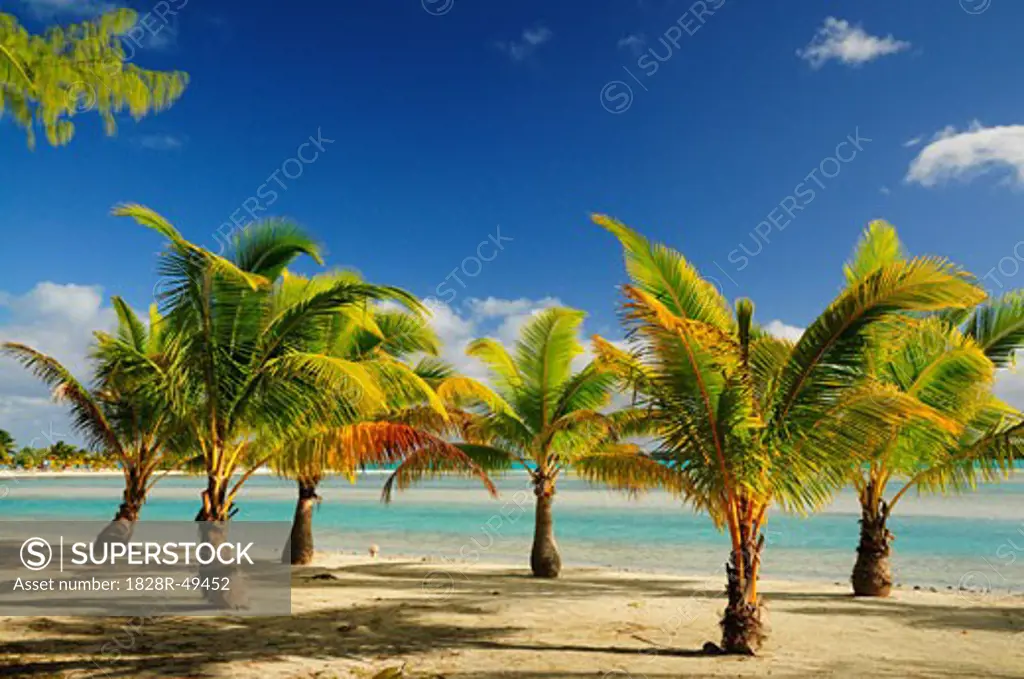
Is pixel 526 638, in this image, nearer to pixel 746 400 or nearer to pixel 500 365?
pixel 746 400

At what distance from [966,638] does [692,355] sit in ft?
16.9

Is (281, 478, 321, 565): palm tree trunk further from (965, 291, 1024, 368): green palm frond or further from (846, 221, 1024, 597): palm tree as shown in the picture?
(965, 291, 1024, 368): green palm frond

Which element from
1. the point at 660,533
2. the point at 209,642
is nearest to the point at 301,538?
the point at 209,642

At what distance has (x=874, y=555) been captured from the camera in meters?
12.1

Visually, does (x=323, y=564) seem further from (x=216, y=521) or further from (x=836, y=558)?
(x=836, y=558)

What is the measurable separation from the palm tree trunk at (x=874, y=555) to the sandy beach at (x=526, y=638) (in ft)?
1.21

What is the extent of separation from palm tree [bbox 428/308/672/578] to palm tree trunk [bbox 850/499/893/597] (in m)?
4.08

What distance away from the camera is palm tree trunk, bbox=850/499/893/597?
1198 cm

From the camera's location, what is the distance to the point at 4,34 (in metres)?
6.07

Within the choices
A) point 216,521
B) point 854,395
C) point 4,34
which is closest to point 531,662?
point 854,395

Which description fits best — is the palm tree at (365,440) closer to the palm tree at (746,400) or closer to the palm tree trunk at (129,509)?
the palm tree at (746,400)

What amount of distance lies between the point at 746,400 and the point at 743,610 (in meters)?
2.22

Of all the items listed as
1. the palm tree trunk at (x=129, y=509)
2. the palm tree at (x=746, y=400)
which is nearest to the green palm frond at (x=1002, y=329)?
the palm tree at (x=746, y=400)

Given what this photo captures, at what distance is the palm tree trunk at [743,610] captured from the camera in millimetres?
7695
